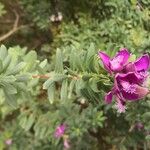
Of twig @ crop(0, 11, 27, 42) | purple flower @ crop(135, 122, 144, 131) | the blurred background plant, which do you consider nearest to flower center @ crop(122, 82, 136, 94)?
the blurred background plant

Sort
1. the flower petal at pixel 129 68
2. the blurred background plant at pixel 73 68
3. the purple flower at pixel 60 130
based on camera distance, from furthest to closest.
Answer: the purple flower at pixel 60 130, the blurred background plant at pixel 73 68, the flower petal at pixel 129 68

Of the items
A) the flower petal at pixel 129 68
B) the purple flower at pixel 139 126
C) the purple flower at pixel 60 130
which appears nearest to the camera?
the flower petal at pixel 129 68

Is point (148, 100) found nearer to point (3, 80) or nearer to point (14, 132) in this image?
point (3, 80)

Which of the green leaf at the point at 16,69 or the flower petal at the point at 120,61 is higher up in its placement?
the green leaf at the point at 16,69

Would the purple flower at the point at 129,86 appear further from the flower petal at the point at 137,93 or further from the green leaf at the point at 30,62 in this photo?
the green leaf at the point at 30,62

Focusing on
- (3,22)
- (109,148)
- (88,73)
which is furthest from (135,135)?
(3,22)

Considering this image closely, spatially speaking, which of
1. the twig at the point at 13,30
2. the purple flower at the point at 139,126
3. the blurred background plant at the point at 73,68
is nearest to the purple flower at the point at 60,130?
the blurred background plant at the point at 73,68

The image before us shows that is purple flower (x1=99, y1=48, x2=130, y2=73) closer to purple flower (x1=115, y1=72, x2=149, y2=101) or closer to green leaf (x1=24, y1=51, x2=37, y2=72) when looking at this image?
purple flower (x1=115, y1=72, x2=149, y2=101)
